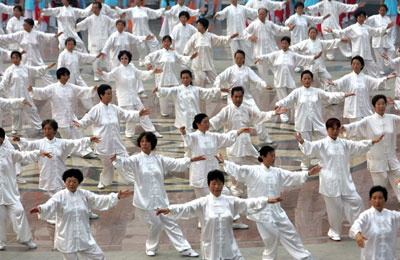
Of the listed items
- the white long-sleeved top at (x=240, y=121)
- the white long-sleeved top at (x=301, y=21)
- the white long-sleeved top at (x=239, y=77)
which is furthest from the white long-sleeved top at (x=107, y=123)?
the white long-sleeved top at (x=301, y=21)

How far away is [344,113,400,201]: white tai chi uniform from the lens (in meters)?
11.5

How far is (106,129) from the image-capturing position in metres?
12.5

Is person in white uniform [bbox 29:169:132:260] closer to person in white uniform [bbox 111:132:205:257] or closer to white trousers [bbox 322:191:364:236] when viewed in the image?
person in white uniform [bbox 111:132:205:257]

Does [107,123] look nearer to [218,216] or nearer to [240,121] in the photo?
[240,121]

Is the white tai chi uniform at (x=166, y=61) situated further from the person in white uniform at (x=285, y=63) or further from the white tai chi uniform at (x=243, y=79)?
the white tai chi uniform at (x=243, y=79)

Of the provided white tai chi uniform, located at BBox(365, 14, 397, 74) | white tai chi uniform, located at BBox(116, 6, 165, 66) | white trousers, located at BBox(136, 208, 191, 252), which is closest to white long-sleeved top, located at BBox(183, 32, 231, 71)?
white tai chi uniform, located at BBox(116, 6, 165, 66)

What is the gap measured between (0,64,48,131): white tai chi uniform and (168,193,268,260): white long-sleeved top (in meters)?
6.58

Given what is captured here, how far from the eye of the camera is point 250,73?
14406mm

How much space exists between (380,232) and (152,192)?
284 centimetres

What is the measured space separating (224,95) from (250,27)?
1.95m

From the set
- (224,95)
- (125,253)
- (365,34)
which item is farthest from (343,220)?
(365,34)

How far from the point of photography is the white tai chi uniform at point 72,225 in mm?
9250

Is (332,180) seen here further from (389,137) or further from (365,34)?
(365,34)

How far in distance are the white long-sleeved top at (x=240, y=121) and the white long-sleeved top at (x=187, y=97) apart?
1061 millimetres
